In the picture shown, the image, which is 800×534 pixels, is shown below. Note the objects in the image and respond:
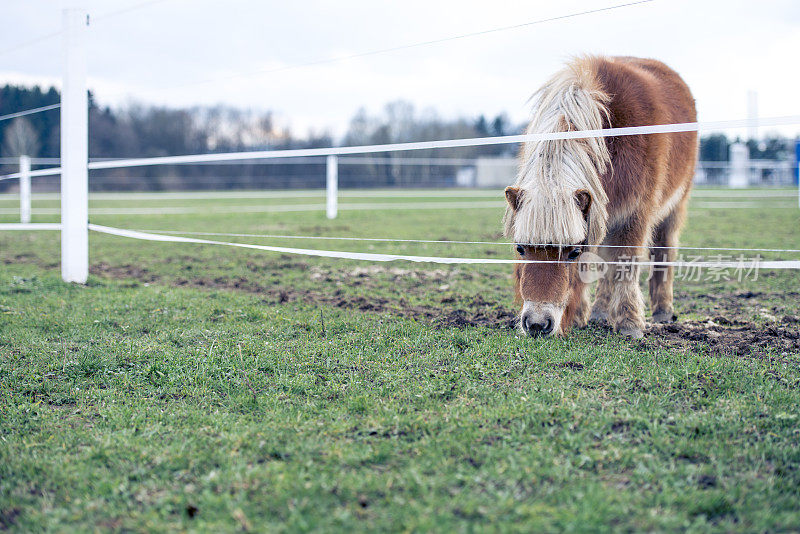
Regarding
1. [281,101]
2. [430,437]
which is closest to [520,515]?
[430,437]

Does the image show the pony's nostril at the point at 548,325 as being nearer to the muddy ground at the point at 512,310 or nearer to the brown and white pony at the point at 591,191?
the brown and white pony at the point at 591,191

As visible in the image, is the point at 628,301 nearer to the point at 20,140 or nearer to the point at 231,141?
the point at 20,140

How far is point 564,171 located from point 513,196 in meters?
0.32

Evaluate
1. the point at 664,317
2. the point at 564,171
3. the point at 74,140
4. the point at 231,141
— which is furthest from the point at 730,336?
the point at 231,141

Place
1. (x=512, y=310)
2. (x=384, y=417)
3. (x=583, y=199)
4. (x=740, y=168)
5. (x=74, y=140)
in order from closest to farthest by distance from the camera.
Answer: (x=384, y=417) → (x=583, y=199) → (x=512, y=310) → (x=74, y=140) → (x=740, y=168)

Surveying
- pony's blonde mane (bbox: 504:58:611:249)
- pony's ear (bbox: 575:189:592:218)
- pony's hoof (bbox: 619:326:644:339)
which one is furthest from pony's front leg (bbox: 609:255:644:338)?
pony's ear (bbox: 575:189:592:218)

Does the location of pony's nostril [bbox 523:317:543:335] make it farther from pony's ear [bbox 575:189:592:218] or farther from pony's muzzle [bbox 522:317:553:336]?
pony's ear [bbox 575:189:592:218]

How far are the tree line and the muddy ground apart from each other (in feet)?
67.6

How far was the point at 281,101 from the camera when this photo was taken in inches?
1855

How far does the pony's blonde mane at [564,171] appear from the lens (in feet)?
10.3

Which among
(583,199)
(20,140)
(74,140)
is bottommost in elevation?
(583,199)

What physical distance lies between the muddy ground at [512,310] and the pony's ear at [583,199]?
965 mm

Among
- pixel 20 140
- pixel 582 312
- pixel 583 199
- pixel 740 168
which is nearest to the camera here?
pixel 583 199

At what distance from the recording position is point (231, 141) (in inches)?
1766
